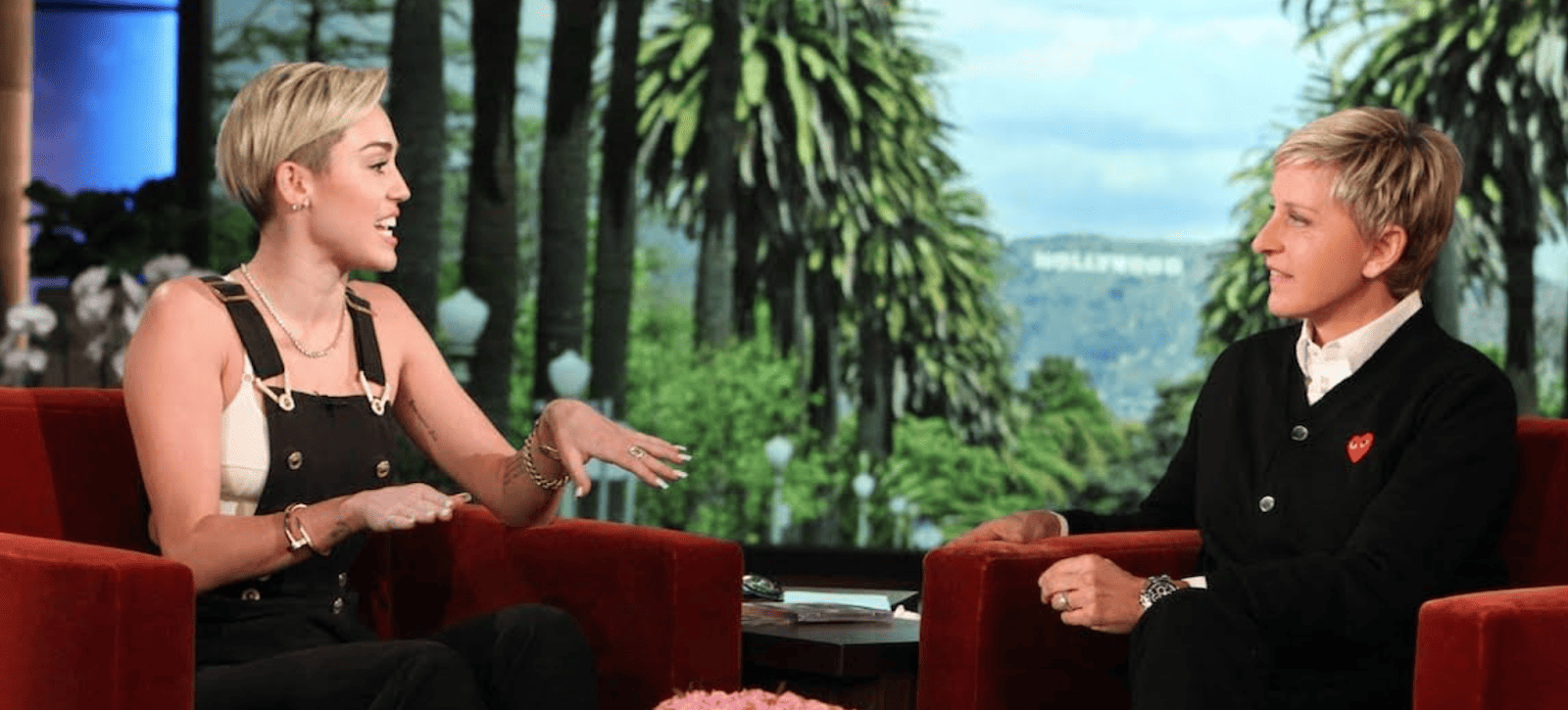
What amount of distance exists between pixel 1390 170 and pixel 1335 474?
15.1 inches

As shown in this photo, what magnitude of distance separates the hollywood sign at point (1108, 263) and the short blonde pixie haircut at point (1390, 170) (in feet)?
12.1

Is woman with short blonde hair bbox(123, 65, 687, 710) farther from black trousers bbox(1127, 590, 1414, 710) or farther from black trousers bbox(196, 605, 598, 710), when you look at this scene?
black trousers bbox(1127, 590, 1414, 710)

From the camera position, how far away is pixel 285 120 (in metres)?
2.37

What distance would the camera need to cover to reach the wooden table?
8.39ft

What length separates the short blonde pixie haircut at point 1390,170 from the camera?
2432 millimetres

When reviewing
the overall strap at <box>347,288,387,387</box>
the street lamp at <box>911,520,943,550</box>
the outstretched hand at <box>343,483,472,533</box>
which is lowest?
the street lamp at <box>911,520,943,550</box>

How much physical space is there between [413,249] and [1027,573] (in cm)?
394

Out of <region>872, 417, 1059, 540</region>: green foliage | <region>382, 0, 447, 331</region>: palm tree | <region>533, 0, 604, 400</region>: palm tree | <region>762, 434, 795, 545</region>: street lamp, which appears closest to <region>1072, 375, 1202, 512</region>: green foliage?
<region>872, 417, 1059, 540</region>: green foliage

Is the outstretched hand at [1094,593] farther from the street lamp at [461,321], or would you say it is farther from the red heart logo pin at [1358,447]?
the street lamp at [461,321]

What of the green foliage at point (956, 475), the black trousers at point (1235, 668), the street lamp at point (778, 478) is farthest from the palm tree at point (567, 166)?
the black trousers at point (1235, 668)

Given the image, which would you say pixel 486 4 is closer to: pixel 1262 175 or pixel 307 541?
pixel 1262 175

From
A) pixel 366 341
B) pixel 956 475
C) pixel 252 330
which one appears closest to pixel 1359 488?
pixel 366 341

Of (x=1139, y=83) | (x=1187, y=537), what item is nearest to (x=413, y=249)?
(x=1139, y=83)

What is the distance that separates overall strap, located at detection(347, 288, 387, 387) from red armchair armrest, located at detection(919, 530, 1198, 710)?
753 mm
